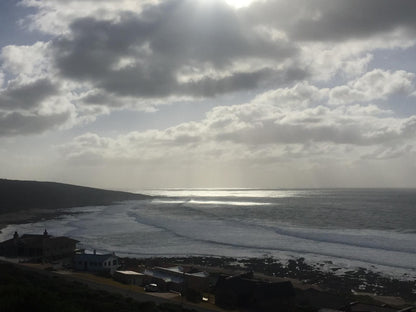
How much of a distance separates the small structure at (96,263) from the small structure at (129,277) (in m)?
3.00

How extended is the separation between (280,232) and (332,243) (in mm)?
14441

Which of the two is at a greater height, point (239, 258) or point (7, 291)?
point (7, 291)

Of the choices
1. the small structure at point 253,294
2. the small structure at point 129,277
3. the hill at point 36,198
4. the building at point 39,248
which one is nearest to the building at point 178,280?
the small structure at point 129,277

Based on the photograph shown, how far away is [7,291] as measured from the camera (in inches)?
752

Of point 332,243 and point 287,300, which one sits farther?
point 332,243

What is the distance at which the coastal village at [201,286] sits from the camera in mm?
28656

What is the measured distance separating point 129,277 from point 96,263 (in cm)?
599

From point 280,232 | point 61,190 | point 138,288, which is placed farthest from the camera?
point 61,190

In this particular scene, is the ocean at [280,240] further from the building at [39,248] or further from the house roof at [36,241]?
the house roof at [36,241]

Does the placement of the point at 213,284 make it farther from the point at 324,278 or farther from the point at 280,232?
the point at 280,232

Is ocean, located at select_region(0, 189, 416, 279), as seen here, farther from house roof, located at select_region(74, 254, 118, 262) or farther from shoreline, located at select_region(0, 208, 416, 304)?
house roof, located at select_region(74, 254, 118, 262)

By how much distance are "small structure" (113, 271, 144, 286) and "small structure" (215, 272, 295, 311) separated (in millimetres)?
8317

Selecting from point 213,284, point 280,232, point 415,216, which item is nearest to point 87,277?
point 213,284

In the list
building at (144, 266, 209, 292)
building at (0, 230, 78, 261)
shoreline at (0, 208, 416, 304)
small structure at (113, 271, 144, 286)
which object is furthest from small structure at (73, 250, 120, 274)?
building at (0, 230, 78, 261)
